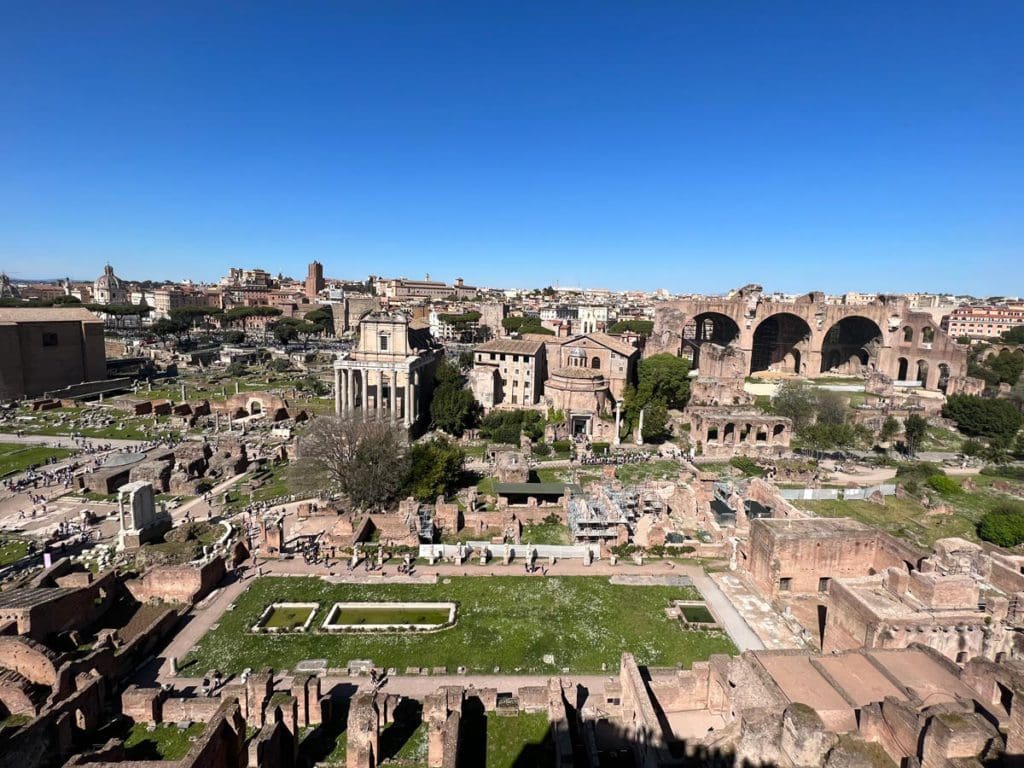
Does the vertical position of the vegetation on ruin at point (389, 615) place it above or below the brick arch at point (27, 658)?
below

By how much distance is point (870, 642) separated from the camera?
1544 centimetres

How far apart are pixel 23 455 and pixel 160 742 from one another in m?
35.4

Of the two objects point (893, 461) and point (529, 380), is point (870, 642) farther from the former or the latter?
point (529, 380)

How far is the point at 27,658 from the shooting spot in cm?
1524

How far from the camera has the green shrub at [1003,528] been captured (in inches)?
975

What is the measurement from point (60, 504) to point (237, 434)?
1532cm

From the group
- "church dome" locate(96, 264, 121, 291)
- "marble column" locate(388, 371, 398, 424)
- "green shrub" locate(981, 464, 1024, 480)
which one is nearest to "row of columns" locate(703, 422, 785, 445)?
"green shrub" locate(981, 464, 1024, 480)

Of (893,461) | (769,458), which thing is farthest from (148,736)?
(893,461)

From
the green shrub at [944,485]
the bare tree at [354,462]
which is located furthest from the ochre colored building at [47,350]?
the green shrub at [944,485]

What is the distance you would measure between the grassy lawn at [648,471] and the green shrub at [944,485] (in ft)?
46.9

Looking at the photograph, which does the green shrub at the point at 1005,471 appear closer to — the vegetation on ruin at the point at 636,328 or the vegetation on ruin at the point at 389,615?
the vegetation on ruin at the point at 389,615

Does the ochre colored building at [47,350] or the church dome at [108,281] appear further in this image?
the church dome at [108,281]

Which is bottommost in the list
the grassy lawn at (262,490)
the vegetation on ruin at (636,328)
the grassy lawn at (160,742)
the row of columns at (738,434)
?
the grassy lawn at (160,742)

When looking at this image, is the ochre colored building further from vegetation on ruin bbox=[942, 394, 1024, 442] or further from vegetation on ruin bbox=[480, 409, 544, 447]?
vegetation on ruin bbox=[942, 394, 1024, 442]
